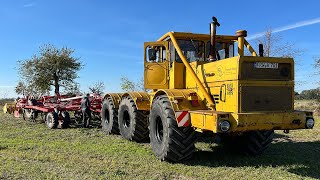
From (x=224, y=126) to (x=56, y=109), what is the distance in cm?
941

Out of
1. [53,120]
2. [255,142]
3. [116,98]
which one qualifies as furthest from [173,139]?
[53,120]

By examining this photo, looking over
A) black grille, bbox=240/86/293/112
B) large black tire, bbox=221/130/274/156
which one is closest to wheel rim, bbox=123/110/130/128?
large black tire, bbox=221/130/274/156

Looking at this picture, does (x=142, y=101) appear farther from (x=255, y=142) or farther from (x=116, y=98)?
(x=255, y=142)

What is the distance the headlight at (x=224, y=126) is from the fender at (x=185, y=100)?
1.15 m

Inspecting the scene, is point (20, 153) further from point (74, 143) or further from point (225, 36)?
point (225, 36)

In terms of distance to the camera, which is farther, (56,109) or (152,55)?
(56,109)

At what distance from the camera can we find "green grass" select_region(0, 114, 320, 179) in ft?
20.9

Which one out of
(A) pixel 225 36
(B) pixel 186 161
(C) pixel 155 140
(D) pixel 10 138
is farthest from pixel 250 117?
(D) pixel 10 138

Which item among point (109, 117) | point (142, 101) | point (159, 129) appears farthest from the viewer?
point (109, 117)

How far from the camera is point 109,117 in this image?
40.6 ft

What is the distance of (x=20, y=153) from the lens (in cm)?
825

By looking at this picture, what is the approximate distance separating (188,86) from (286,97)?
2268 millimetres

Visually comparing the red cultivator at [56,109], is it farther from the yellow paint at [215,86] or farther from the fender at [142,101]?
the yellow paint at [215,86]

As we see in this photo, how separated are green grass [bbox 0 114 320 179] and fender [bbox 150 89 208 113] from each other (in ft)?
3.71
